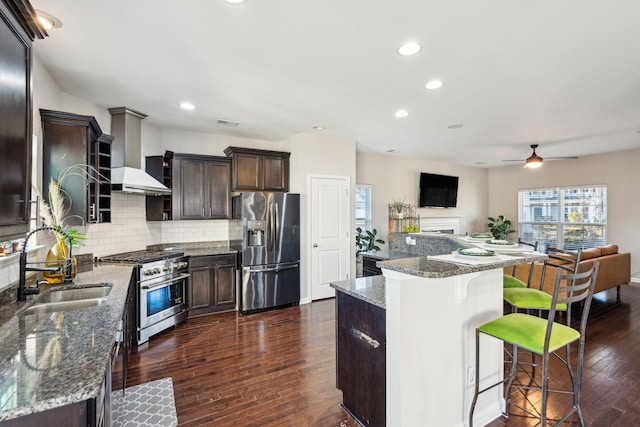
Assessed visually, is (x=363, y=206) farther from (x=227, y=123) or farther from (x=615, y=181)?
(x=615, y=181)

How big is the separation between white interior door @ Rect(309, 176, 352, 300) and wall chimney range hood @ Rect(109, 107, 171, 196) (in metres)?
2.24

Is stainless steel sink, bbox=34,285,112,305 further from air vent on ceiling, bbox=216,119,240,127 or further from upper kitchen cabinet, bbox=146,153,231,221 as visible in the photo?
air vent on ceiling, bbox=216,119,240,127

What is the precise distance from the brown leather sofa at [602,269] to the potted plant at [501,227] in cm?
301

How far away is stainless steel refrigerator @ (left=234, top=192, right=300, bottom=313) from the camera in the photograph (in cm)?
454

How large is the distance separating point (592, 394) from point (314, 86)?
3.57m

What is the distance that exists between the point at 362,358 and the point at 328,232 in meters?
3.27

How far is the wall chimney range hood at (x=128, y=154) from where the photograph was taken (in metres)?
A: 3.70

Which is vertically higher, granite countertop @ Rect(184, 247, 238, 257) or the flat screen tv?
the flat screen tv

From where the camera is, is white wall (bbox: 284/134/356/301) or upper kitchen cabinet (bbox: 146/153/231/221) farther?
white wall (bbox: 284/134/356/301)

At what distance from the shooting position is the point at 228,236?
17.0 feet

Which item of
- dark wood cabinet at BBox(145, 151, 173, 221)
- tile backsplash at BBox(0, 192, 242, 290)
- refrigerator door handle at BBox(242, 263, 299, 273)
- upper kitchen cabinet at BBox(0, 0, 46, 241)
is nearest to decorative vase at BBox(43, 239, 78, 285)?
tile backsplash at BBox(0, 192, 242, 290)

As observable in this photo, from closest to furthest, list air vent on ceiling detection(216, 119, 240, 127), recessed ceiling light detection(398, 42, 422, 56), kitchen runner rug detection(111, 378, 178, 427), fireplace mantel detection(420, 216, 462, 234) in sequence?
kitchen runner rug detection(111, 378, 178, 427) < recessed ceiling light detection(398, 42, 422, 56) < air vent on ceiling detection(216, 119, 240, 127) < fireplace mantel detection(420, 216, 462, 234)

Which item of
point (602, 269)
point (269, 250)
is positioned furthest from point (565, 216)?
point (269, 250)

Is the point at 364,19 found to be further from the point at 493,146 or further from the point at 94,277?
the point at 493,146
